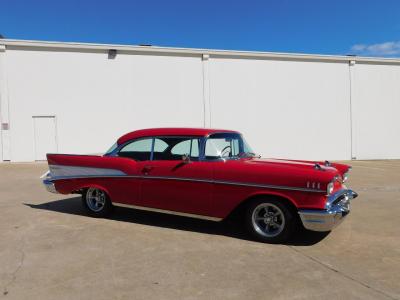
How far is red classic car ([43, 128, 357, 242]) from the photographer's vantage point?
5148 mm

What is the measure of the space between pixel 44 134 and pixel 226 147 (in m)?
13.2

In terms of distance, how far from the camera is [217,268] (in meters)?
4.36

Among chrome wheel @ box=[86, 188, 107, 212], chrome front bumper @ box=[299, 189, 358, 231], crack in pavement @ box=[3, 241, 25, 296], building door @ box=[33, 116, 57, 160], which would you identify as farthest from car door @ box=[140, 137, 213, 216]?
building door @ box=[33, 116, 57, 160]

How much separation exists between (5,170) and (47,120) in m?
3.49

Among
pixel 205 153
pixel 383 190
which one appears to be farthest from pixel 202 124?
pixel 205 153

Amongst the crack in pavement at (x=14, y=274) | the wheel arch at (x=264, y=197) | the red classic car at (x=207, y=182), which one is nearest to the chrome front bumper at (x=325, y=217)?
the red classic car at (x=207, y=182)

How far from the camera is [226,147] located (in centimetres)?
608

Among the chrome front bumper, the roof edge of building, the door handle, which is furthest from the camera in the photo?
the roof edge of building

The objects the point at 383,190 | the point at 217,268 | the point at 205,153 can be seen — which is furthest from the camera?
the point at 383,190

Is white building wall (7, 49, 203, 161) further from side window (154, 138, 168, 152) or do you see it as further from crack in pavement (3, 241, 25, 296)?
crack in pavement (3, 241, 25, 296)

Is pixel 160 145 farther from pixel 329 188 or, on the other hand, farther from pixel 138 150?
pixel 329 188

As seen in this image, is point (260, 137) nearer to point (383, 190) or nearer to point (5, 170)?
point (383, 190)

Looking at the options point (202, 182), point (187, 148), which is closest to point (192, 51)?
point (187, 148)

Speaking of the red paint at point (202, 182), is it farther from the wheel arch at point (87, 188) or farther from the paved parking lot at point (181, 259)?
the paved parking lot at point (181, 259)
